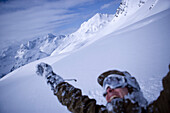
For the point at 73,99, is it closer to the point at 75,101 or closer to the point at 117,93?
the point at 75,101

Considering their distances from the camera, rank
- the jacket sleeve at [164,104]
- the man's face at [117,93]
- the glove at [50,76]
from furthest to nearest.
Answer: the glove at [50,76] → the man's face at [117,93] → the jacket sleeve at [164,104]

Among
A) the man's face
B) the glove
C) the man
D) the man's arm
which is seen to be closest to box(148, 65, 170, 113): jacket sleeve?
the man

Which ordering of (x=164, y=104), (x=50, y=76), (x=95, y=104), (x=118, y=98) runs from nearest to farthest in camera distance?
(x=164, y=104)
(x=118, y=98)
(x=95, y=104)
(x=50, y=76)

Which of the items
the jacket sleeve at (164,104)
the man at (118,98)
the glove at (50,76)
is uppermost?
the glove at (50,76)

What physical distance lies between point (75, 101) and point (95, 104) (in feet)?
0.91

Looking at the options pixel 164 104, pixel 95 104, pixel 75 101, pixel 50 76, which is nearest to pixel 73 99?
pixel 75 101

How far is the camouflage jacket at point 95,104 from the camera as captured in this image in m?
0.90

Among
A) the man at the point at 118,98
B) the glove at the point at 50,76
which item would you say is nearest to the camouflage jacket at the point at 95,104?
the man at the point at 118,98

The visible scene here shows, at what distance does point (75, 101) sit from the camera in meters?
1.32

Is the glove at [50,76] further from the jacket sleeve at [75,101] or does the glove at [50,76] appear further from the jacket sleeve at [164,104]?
the jacket sleeve at [164,104]

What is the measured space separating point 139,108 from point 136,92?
0.51ft

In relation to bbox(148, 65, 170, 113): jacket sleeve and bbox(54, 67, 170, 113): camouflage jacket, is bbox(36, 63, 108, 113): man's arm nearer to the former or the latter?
bbox(54, 67, 170, 113): camouflage jacket

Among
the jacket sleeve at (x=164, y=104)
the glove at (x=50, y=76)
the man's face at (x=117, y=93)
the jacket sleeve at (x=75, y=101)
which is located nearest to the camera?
the jacket sleeve at (x=164, y=104)

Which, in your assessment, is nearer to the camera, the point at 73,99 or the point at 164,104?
the point at 164,104
